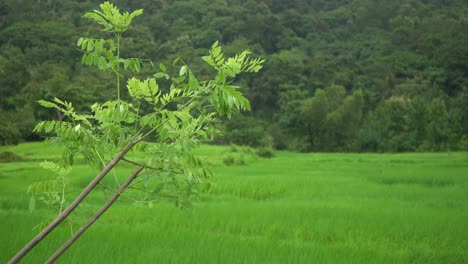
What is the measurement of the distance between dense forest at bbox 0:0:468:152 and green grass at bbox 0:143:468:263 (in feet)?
54.5

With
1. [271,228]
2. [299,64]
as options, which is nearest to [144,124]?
[271,228]

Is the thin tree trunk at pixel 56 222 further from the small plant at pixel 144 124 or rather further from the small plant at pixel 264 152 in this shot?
the small plant at pixel 264 152

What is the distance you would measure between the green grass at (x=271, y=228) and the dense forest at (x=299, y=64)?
1661cm

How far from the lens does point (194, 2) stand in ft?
228

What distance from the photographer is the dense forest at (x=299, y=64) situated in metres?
32.7

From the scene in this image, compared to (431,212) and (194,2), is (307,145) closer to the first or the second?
(431,212)

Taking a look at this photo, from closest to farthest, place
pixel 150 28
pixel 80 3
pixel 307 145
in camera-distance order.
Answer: pixel 307 145 < pixel 150 28 < pixel 80 3

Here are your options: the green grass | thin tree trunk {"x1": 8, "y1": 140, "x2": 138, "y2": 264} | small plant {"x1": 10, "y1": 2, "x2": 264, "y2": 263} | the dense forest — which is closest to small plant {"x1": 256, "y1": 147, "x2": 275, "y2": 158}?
the dense forest

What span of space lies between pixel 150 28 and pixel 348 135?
115ft

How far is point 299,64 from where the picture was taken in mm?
48906

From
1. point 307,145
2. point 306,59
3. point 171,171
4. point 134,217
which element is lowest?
point 307,145

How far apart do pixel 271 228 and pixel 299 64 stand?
45103 mm

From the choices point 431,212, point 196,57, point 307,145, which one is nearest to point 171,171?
point 431,212

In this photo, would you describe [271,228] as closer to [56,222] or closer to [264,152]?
[56,222]
